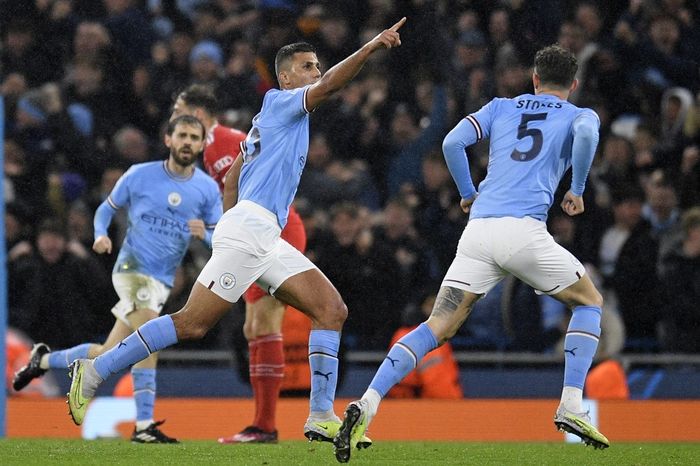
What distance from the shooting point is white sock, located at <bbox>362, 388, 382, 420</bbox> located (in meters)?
6.60

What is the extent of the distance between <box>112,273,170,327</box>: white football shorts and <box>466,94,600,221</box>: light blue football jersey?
2.65 metres

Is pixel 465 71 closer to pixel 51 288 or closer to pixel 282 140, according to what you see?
pixel 51 288

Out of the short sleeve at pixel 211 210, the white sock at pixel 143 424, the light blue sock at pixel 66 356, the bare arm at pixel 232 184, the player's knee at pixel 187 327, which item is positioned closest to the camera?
the player's knee at pixel 187 327

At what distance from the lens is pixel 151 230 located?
895 centimetres

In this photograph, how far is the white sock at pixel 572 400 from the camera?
7004 mm

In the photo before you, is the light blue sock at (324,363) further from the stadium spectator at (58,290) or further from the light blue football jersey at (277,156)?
the stadium spectator at (58,290)

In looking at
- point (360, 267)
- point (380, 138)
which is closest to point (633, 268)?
point (360, 267)

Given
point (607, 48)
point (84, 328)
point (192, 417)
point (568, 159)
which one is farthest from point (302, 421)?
point (607, 48)

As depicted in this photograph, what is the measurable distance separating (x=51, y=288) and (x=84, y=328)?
467 mm

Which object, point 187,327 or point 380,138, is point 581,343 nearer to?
point 187,327

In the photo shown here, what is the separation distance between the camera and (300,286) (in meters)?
7.34

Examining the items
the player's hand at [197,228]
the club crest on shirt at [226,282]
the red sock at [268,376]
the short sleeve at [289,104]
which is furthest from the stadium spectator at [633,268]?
the club crest on shirt at [226,282]

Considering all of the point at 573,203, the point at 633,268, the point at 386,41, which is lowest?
the point at 573,203

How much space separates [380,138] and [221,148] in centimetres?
445
